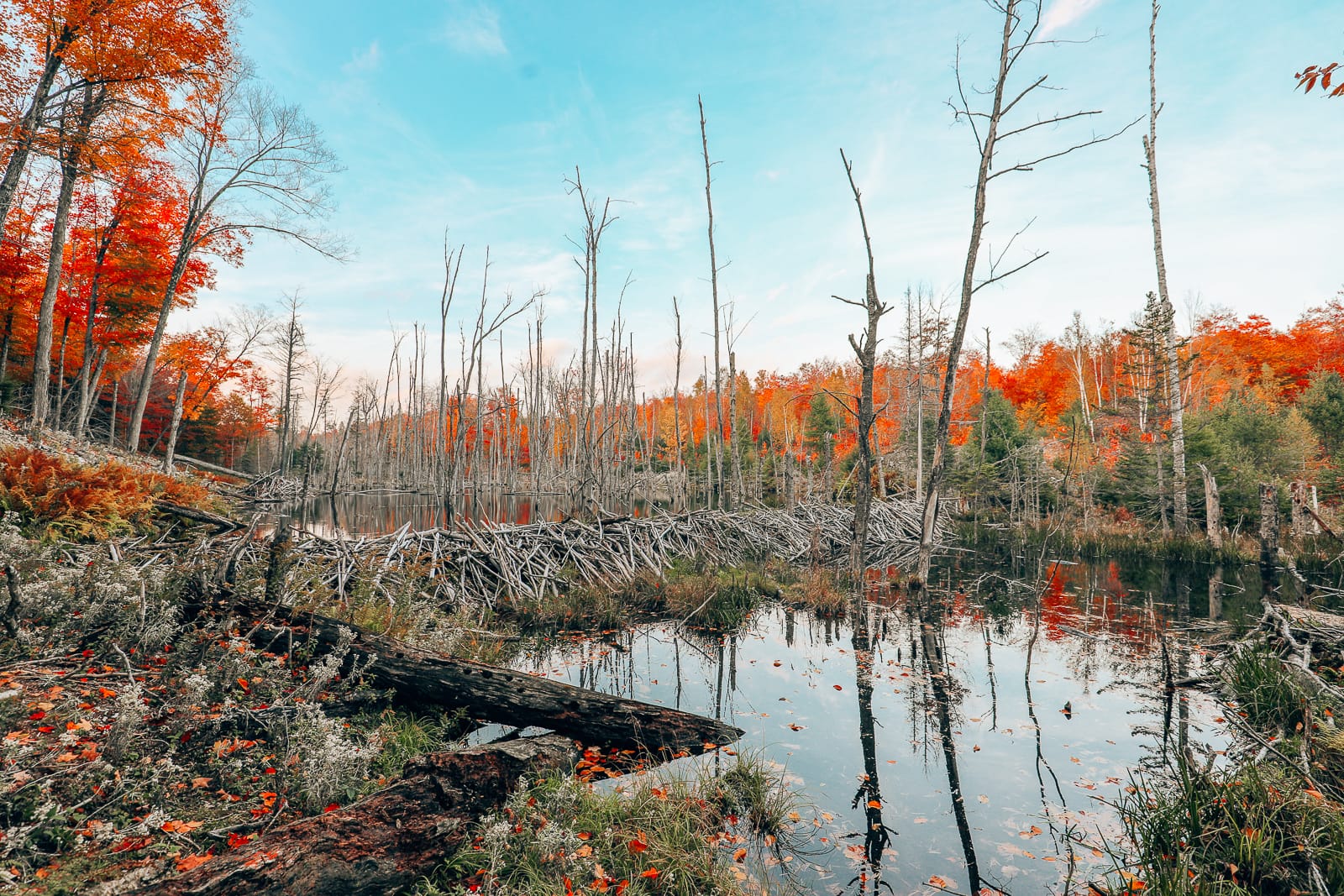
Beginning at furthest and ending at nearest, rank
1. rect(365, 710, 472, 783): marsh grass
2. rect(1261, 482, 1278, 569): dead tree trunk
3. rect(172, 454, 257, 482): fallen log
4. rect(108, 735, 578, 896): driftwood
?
rect(172, 454, 257, 482): fallen log → rect(1261, 482, 1278, 569): dead tree trunk → rect(365, 710, 472, 783): marsh grass → rect(108, 735, 578, 896): driftwood

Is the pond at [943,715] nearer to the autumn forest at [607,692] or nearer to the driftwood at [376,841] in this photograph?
the autumn forest at [607,692]

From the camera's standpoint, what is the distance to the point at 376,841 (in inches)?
96.5

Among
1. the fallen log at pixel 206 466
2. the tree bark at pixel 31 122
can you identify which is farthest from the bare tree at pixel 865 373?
the fallen log at pixel 206 466

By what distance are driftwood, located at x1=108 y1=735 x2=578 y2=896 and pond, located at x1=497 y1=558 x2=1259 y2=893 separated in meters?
1.80

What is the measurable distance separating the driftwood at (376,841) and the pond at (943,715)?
1.80m

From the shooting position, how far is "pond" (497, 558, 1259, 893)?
330cm


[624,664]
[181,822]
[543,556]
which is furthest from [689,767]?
[543,556]

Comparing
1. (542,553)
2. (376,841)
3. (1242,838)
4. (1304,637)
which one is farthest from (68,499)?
(1304,637)

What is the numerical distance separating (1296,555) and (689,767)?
14525 mm

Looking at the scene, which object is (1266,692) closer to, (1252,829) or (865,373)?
(1252,829)

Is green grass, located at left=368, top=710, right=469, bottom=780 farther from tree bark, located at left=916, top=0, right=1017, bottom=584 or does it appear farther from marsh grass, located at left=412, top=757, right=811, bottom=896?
tree bark, located at left=916, top=0, right=1017, bottom=584

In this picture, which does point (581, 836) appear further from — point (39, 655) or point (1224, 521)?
point (1224, 521)

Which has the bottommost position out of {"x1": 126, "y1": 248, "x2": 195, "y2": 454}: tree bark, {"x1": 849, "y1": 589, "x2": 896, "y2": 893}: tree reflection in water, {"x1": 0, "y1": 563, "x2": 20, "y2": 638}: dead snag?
{"x1": 849, "y1": 589, "x2": 896, "y2": 893}: tree reflection in water

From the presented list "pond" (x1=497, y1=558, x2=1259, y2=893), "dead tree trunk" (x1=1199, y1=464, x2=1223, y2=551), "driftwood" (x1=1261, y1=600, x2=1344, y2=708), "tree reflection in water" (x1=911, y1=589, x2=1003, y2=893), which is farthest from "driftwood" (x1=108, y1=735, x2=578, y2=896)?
"dead tree trunk" (x1=1199, y1=464, x2=1223, y2=551)
